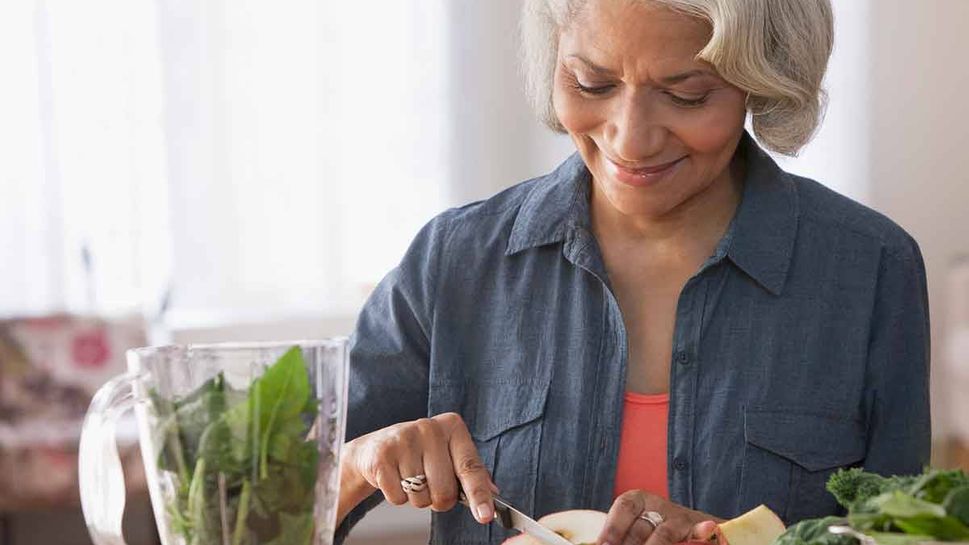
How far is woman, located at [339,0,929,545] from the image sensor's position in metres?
1.41

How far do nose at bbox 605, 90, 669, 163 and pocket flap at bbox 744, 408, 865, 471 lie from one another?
32cm

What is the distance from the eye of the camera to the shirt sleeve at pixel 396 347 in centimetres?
153

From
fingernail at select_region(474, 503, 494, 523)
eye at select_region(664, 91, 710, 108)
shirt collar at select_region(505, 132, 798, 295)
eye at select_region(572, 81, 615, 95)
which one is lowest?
fingernail at select_region(474, 503, 494, 523)

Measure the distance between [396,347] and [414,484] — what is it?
0.40m

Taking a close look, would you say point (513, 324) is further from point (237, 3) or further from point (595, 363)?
point (237, 3)

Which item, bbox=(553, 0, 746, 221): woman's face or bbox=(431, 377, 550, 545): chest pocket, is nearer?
bbox=(553, 0, 746, 221): woman's face

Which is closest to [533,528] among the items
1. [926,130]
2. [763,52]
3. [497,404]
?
[497,404]

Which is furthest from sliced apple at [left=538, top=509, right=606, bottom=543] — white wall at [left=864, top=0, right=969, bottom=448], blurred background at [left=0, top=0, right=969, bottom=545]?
white wall at [left=864, top=0, right=969, bottom=448]

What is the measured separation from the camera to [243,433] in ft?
2.73

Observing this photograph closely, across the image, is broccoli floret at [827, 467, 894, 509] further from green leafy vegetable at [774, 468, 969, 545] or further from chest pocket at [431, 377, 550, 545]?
chest pocket at [431, 377, 550, 545]

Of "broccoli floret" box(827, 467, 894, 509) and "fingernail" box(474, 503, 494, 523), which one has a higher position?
"broccoli floret" box(827, 467, 894, 509)

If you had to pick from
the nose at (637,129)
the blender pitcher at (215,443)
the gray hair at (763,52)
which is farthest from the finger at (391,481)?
the gray hair at (763,52)

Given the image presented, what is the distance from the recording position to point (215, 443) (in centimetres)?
83

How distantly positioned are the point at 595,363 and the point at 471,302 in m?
0.17
